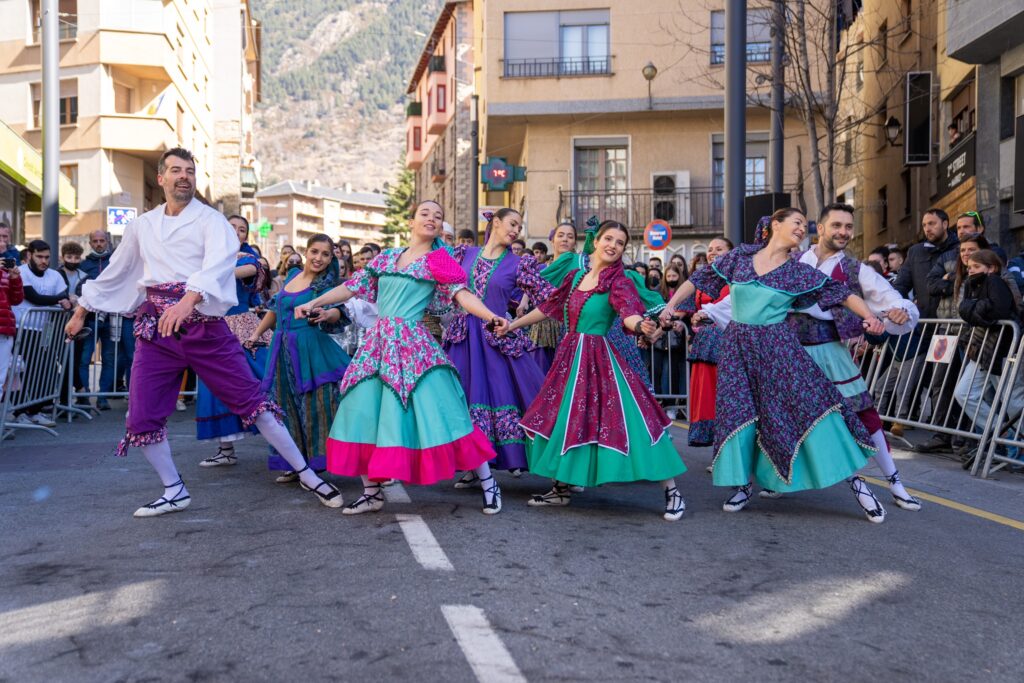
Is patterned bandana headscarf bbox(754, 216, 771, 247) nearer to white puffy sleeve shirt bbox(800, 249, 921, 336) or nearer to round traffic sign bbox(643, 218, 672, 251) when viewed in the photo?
white puffy sleeve shirt bbox(800, 249, 921, 336)

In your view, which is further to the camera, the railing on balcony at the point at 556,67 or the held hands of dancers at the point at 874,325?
the railing on balcony at the point at 556,67

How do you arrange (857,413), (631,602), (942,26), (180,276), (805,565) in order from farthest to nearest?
(942,26)
(857,413)
(180,276)
(805,565)
(631,602)

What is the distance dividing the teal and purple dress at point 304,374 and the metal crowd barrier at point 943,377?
5328mm

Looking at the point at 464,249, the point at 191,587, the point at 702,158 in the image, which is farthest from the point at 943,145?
the point at 191,587

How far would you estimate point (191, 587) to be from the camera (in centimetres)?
519

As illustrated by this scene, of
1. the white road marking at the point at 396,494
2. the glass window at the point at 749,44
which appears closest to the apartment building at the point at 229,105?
the glass window at the point at 749,44

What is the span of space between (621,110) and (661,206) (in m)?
2.83

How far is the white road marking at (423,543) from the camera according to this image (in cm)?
563

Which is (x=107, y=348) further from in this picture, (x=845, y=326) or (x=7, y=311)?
(x=845, y=326)

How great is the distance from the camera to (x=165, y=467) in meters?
7.11

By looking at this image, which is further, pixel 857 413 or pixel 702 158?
pixel 702 158

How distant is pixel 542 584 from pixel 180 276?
2.97 metres

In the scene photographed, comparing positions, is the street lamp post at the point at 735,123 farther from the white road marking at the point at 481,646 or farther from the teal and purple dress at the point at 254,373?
the white road marking at the point at 481,646

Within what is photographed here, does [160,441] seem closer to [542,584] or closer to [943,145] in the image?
[542,584]
